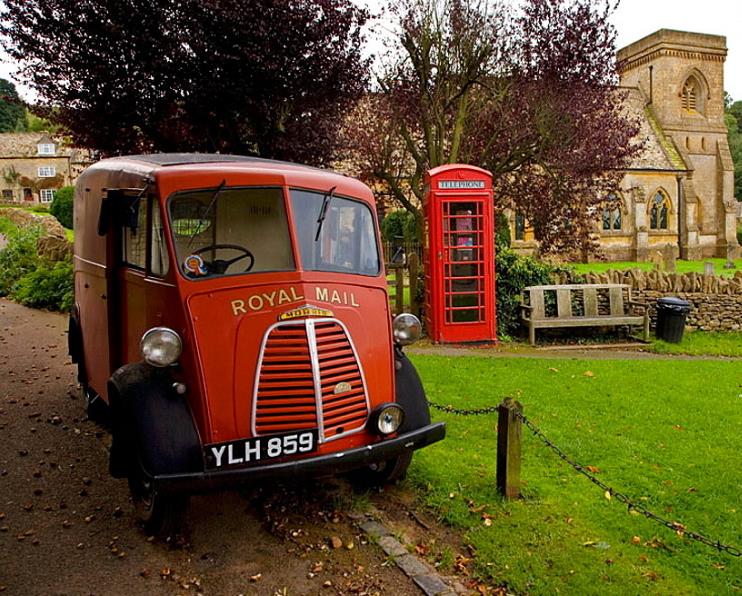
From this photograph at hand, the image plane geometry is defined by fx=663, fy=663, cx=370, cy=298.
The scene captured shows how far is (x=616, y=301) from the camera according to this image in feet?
39.7

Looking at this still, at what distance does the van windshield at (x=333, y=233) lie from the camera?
15.5 feet

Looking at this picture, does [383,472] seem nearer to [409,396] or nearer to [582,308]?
[409,396]

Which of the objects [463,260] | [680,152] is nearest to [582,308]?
[463,260]

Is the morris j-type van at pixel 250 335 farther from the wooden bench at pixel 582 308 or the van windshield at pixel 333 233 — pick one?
the wooden bench at pixel 582 308

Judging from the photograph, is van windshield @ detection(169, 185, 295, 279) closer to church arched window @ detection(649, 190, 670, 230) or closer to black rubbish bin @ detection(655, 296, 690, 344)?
black rubbish bin @ detection(655, 296, 690, 344)

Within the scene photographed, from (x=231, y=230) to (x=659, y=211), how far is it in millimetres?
38526

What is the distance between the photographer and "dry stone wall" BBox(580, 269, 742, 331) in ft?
40.9

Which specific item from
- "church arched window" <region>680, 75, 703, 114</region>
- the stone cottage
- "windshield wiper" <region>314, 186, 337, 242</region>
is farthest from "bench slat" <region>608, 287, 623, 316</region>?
the stone cottage

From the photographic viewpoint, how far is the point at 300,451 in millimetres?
4254

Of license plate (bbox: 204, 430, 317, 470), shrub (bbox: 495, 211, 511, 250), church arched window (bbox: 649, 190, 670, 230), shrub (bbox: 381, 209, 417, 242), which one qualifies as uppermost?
church arched window (bbox: 649, 190, 670, 230)

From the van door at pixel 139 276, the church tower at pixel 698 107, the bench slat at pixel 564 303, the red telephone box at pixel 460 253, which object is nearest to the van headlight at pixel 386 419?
the van door at pixel 139 276

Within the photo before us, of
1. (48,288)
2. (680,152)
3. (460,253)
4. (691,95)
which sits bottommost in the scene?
(48,288)

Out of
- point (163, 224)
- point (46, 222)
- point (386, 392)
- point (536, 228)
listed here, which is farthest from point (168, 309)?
point (46, 222)

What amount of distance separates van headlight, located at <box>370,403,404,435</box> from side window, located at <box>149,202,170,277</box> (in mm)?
1766
